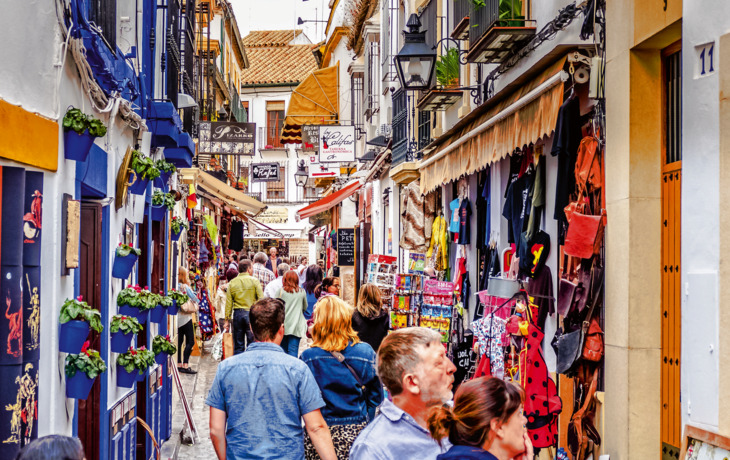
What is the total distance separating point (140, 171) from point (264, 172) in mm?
34710

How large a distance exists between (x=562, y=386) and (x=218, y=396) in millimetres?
3775

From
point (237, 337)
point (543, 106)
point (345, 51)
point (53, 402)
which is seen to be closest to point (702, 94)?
point (543, 106)

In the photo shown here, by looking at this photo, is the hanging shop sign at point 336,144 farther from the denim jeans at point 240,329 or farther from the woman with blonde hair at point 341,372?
the woman with blonde hair at point 341,372

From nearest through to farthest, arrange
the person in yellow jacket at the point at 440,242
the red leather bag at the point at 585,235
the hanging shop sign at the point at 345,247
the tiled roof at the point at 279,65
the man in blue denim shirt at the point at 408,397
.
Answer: the man in blue denim shirt at the point at 408,397 → the red leather bag at the point at 585,235 → the person in yellow jacket at the point at 440,242 → the hanging shop sign at the point at 345,247 → the tiled roof at the point at 279,65

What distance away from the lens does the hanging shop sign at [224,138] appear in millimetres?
20625

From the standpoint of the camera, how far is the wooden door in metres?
6.73

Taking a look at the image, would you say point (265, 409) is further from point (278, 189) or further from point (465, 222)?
point (278, 189)

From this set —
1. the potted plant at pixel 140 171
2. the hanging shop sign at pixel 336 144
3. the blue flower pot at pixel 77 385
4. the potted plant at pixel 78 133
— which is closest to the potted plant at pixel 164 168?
the potted plant at pixel 140 171

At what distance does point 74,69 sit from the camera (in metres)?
5.54

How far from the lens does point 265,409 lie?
5.13m

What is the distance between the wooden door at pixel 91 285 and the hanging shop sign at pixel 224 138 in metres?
13.7

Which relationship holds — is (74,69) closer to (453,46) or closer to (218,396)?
(218,396)

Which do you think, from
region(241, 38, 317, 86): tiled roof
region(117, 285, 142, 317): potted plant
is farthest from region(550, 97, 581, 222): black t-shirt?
region(241, 38, 317, 86): tiled roof

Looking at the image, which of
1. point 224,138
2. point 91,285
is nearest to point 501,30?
point 91,285
